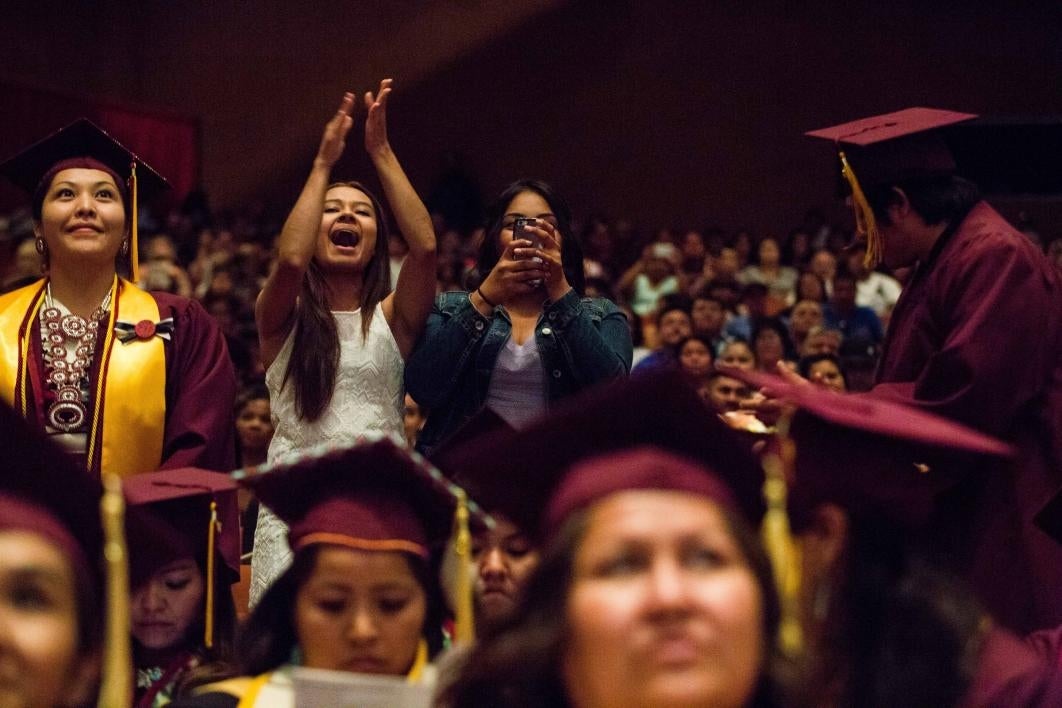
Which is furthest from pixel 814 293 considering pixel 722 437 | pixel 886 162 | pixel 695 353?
pixel 722 437

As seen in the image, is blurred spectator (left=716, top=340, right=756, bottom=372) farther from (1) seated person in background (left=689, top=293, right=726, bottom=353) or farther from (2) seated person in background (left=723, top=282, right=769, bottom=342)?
(2) seated person in background (left=723, top=282, right=769, bottom=342)

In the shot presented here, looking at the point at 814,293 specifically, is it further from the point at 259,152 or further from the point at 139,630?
the point at 259,152

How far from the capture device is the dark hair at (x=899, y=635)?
224cm

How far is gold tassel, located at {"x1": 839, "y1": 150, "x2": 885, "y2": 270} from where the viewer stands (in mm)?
3916

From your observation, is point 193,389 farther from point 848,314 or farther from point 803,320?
point 848,314

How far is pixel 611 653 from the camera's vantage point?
80.0 inches

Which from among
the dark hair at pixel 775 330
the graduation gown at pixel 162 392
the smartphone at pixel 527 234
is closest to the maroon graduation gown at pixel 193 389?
the graduation gown at pixel 162 392

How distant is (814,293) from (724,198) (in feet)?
21.5

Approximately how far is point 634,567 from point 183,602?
1.67m

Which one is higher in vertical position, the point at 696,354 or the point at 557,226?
the point at 557,226

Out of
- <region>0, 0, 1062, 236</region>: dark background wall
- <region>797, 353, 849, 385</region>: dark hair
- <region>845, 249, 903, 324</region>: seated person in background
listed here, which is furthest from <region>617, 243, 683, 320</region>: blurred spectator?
<region>0, 0, 1062, 236</region>: dark background wall

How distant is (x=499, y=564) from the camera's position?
3.59m

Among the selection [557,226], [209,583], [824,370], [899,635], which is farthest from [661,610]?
[824,370]

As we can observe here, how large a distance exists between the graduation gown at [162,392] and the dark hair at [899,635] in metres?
2.13
